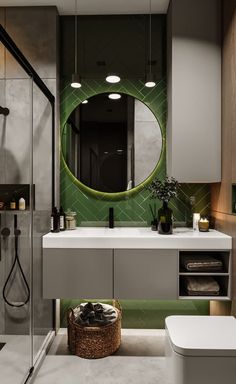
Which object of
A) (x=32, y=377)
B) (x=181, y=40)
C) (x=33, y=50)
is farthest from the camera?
(x=33, y=50)

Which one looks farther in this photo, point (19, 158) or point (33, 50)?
point (33, 50)

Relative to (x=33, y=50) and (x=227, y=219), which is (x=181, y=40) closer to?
(x=33, y=50)

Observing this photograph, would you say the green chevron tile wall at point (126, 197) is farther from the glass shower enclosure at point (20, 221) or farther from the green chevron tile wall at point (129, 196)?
the glass shower enclosure at point (20, 221)

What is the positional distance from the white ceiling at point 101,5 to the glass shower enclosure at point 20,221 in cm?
92

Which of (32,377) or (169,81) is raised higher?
(169,81)

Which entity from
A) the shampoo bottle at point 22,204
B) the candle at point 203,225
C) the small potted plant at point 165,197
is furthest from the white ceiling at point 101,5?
the candle at point 203,225

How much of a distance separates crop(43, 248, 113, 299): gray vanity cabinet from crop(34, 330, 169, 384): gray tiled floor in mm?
505

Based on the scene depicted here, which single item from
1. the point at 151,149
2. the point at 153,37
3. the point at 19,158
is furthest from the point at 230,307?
the point at 153,37

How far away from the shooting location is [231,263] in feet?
7.47

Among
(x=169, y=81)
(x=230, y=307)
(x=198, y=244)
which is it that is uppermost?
(x=169, y=81)

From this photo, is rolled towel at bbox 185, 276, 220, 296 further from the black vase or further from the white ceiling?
the white ceiling

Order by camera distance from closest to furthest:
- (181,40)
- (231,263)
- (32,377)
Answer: (32,377), (231,263), (181,40)

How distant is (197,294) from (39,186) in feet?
5.06

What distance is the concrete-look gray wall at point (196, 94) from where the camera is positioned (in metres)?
2.51
